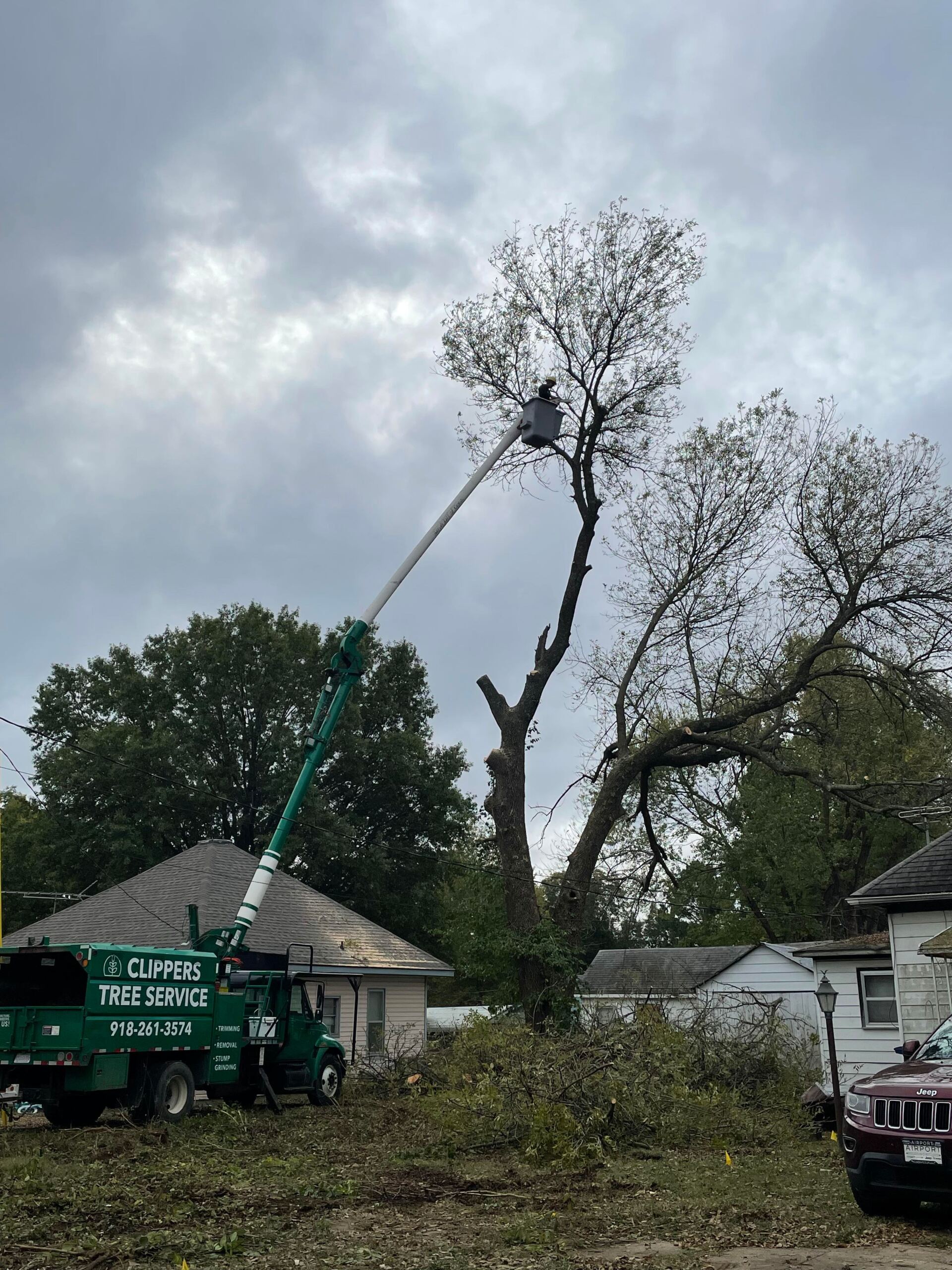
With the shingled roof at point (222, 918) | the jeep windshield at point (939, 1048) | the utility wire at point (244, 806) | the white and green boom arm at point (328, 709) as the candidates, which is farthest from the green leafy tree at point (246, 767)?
the jeep windshield at point (939, 1048)

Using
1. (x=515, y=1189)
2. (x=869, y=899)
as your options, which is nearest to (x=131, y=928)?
(x=869, y=899)

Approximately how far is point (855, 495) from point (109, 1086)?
16859 mm

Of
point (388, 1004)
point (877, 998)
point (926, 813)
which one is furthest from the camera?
point (388, 1004)

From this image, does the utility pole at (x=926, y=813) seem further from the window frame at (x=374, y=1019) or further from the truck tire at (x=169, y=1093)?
the window frame at (x=374, y=1019)

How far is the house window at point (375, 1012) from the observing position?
28125mm

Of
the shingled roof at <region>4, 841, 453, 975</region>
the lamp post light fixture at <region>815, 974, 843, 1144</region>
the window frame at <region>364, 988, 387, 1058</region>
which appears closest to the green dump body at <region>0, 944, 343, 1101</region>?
the lamp post light fixture at <region>815, 974, 843, 1144</region>

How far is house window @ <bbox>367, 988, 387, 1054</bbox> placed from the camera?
28125mm

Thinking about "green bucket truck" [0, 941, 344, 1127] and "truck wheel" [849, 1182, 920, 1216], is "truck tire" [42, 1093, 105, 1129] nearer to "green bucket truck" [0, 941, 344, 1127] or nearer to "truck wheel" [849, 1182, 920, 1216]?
"green bucket truck" [0, 941, 344, 1127]

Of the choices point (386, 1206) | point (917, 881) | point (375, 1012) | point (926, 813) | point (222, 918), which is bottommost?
point (386, 1206)

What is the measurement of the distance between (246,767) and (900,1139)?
119 feet

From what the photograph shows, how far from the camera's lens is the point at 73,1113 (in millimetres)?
14523

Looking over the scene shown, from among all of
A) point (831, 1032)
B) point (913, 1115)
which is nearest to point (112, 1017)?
point (831, 1032)

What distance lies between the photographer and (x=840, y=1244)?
23.5 ft

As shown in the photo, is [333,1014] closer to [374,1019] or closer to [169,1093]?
[374,1019]
